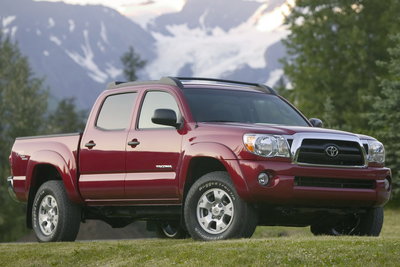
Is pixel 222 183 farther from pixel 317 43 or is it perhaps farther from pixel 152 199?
pixel 317 43

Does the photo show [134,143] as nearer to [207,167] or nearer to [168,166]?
[168,166]

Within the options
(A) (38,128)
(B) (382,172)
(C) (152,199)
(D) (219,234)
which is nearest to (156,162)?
(C) (152,199)

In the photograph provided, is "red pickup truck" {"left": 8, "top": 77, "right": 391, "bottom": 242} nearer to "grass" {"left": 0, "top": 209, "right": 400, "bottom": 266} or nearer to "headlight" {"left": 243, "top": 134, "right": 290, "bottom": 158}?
"headlight" {"left": 243, "top": 134, "right": 290, "bottom": 158}

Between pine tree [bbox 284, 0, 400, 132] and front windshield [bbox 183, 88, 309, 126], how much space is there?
31931 mm

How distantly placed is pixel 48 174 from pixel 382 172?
16.2 ft

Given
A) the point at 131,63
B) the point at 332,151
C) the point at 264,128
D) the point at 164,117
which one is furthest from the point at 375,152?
the point at 131,63

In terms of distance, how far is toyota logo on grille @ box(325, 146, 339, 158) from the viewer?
10.2 m

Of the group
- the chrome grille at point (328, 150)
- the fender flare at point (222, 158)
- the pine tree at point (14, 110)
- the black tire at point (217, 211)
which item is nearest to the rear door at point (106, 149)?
the fender flare at point (222, 158)

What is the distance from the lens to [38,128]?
5862 centimetres

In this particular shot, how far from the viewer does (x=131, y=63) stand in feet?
316

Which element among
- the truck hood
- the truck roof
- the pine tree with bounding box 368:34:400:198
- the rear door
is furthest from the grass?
the pine tree with bounding box 368:34:400:198

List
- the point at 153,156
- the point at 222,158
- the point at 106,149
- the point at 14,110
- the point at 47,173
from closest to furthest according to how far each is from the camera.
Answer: the point at 222,158 → the point at 153,156 → the point at 106,149 → the point at 47,173 → the point at 14,110

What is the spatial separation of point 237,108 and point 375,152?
1.76 m

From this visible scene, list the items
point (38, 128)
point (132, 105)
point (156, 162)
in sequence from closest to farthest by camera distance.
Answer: point (156, 162)
point (132, 105)
point (38, 128)
